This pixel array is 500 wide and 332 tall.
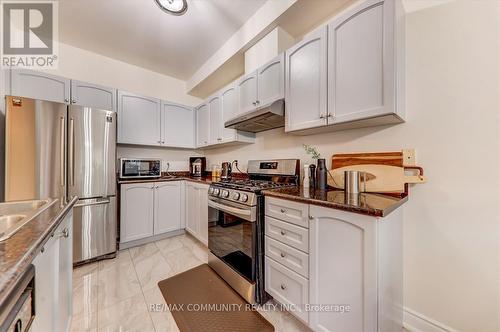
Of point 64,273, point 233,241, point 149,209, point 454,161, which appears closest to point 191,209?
point 149,209

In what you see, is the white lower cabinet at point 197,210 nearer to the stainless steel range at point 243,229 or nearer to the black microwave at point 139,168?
the stainless steel range at point 243,229

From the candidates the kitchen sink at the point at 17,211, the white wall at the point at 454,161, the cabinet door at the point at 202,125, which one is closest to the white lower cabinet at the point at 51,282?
the kitchen sink at the point at 17,211

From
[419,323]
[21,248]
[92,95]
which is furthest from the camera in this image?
[92,95]

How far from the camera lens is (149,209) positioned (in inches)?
106

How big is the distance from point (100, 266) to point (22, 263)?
2.13 meters

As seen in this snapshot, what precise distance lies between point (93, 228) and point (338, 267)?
2.56 meters

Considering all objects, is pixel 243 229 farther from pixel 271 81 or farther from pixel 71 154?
pixel 71 154

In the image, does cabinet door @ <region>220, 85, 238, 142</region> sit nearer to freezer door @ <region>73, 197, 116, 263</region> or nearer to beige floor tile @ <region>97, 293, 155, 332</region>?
freezer door @ <region>73, 197, 116, 263</region>

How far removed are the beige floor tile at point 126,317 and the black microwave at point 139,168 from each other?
1.67 meters

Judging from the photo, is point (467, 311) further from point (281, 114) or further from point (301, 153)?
point (281, 114)

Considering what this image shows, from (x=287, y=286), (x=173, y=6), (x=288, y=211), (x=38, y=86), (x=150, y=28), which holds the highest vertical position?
(x=150, y=28)

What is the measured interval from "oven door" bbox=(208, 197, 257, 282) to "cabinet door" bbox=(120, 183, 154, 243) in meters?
1.14

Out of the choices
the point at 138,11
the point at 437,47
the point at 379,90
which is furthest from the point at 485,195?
the point at 138,11

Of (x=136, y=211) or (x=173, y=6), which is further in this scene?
(x=136, y=211)
